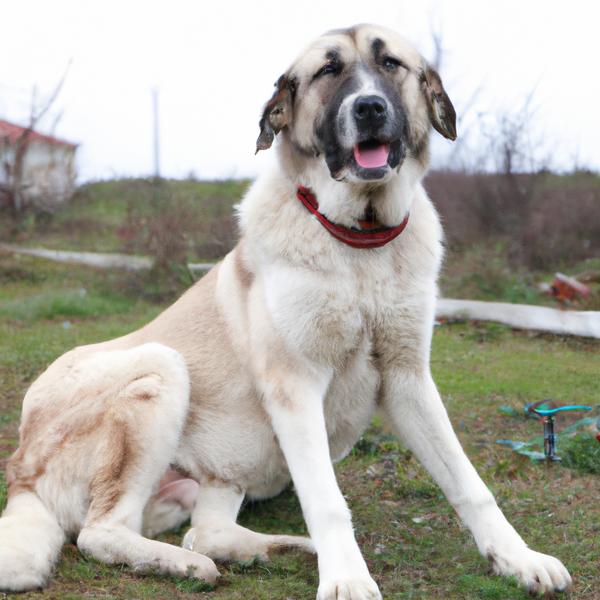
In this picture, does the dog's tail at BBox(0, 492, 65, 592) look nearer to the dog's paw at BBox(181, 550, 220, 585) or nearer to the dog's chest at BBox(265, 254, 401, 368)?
the dog's paw at BBox(181, 550, 220, 585)

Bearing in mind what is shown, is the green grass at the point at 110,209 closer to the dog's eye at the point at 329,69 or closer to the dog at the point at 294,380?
the dog at the point at 294,380

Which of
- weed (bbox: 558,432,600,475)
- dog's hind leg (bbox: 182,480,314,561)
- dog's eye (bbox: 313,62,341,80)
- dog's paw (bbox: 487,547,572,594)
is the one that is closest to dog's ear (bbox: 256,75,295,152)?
dog's eye (bbox: 313,62,341,80)

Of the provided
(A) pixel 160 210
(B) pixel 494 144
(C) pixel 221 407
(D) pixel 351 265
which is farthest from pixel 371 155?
(B) pixel 494 144

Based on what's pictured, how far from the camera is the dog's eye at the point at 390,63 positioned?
115 inches

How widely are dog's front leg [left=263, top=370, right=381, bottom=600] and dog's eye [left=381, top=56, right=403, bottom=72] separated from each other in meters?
1.10

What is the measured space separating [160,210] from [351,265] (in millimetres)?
8748

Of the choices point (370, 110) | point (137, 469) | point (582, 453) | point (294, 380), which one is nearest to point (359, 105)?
point (370, 110)

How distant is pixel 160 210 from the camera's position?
11.3 metres

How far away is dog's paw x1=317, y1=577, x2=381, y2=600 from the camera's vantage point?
8.06ft

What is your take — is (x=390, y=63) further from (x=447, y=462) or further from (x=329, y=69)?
(x=447, y=462)

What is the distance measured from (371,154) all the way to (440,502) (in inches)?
65.0

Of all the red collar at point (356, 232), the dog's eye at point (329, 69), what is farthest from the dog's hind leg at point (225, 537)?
the dog's eye at point (329, 69)

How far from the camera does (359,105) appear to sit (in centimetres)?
269

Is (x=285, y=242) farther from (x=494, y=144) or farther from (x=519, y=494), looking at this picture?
(x=494, y=144)
